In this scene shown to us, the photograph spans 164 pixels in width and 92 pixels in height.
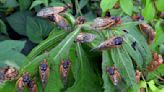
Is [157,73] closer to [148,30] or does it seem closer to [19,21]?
[148,30]

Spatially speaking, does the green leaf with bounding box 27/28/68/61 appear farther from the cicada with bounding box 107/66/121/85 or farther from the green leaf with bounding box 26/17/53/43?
the green leaf with bounding box 26/17/53/43

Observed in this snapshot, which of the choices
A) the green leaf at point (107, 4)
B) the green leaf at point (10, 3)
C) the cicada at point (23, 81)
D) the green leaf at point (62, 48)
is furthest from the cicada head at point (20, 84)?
the green leaf at point (10, 3)

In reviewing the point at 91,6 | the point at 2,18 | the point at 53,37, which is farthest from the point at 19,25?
the point at 53,37

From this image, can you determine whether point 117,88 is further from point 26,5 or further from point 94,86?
point 26,5

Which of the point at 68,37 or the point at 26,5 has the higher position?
the point at 68,37

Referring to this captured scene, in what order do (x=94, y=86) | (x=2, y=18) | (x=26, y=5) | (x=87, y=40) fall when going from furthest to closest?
(x=2, y=18) → (x=26, y=5) → (x=94, y=86) → (x=87, y=40)

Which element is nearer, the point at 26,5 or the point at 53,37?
the point at 53,37
